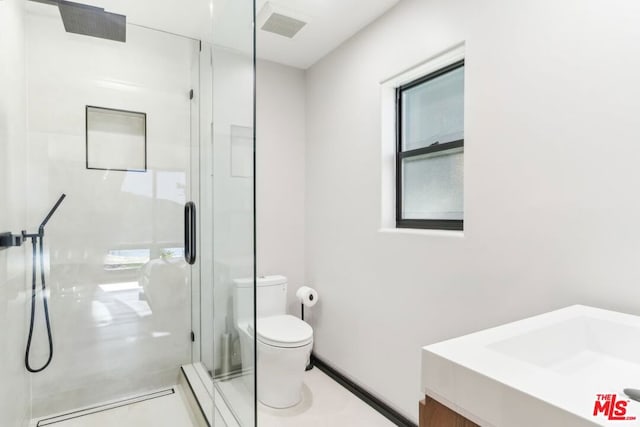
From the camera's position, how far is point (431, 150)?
6.47ft

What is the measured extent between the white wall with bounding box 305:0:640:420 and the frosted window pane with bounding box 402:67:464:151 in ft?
0.57

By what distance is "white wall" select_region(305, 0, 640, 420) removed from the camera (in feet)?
3.82

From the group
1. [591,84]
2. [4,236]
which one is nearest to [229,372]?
[4,236]

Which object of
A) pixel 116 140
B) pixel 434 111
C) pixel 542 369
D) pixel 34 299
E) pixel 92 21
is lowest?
pixel 34 299

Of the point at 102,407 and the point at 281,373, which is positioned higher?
the point at 281,373

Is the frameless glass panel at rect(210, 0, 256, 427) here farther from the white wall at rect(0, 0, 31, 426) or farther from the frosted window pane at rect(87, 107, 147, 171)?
the white wall at rect(0, 0, 31, 426)

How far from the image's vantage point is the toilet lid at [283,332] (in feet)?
6.78

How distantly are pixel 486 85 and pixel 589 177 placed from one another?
1.99 feet

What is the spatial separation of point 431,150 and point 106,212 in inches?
82.8

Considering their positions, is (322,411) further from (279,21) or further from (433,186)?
(279,21)

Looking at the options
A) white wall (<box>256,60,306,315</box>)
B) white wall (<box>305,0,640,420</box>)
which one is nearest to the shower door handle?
white wall (<box>256,60,306,315</box>)

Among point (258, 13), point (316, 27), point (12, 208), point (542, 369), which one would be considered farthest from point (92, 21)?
point (542, 369)

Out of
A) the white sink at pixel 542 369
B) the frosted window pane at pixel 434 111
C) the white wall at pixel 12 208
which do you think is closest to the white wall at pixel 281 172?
the frosted window pane at pixel 434 111

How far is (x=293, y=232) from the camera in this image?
2.95 meters
